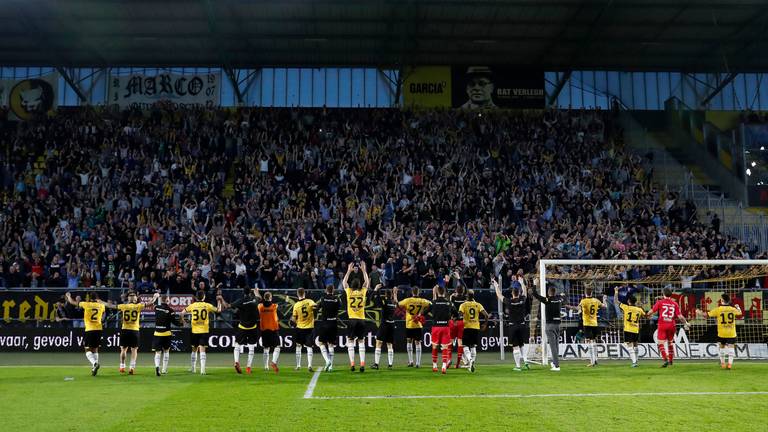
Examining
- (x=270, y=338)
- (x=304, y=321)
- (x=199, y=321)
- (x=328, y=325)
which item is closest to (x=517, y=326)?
(x=328, y=325)

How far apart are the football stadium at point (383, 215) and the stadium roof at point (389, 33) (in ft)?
0.71

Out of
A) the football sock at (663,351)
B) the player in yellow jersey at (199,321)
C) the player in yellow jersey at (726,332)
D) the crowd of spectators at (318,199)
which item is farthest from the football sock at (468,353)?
the crowd of spectators at (318,199)

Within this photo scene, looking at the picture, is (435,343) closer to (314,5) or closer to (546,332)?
(546,332)

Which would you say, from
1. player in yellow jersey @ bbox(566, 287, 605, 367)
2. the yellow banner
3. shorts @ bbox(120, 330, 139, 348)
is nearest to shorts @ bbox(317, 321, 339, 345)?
shorts @ bbox(120, 330, 139, 348)

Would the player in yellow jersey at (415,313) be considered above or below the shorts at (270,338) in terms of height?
above

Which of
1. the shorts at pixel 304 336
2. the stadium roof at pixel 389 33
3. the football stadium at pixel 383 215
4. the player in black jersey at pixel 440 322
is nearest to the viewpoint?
the football stadium at pixel 383 215

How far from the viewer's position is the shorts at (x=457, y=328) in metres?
A: 20.0

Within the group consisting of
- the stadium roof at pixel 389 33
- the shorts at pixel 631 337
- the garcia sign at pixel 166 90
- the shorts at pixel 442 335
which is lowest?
the shorts at pixel 631 337

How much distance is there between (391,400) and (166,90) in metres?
34.2

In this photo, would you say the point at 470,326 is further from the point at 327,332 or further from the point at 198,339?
the point at 198,339

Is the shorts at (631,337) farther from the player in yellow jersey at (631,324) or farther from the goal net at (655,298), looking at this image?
the goal net at (655,298)

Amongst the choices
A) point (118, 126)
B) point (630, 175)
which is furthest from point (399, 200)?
point (118, 126)

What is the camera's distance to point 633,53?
42.8 metres

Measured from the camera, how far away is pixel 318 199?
3459 centimetres
